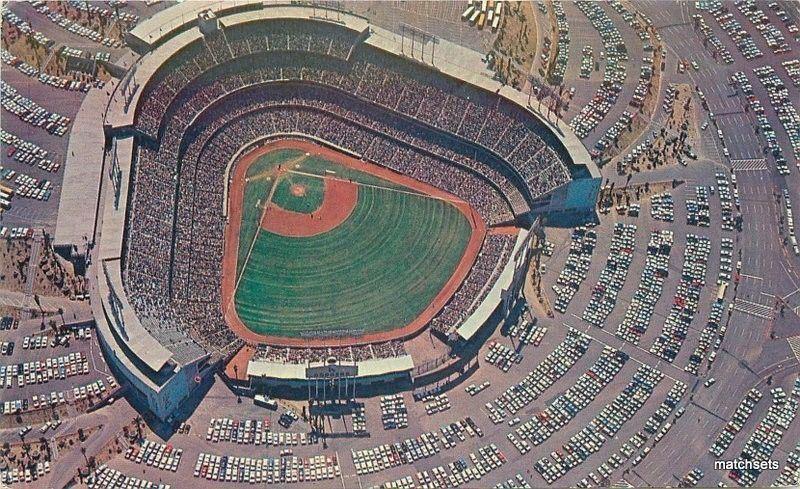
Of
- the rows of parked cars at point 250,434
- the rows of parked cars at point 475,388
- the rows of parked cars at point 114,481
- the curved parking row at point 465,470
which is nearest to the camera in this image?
the rows of parked cars at point 114,481

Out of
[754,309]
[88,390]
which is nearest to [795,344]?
[754,309]

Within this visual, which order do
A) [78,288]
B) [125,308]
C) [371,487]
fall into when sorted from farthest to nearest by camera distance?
[78,288], [125,308], [371,487]

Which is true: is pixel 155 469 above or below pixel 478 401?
below

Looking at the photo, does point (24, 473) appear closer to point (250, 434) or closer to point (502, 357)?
point (250, 434)

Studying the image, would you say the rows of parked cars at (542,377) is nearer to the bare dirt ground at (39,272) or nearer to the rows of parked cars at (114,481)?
the rows of parked cars at (114,481)

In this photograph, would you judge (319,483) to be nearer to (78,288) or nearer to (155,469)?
(155,469)

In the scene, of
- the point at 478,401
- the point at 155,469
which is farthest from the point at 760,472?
the point at 155,469

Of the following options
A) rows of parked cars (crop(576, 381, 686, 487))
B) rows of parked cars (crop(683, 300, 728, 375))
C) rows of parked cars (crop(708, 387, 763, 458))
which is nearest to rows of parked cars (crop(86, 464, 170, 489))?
rows of parked cars (crop(576, 381, 686, 487))

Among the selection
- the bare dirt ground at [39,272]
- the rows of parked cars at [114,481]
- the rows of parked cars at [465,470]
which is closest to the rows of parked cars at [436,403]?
the rows of parked cars at [465,470]
